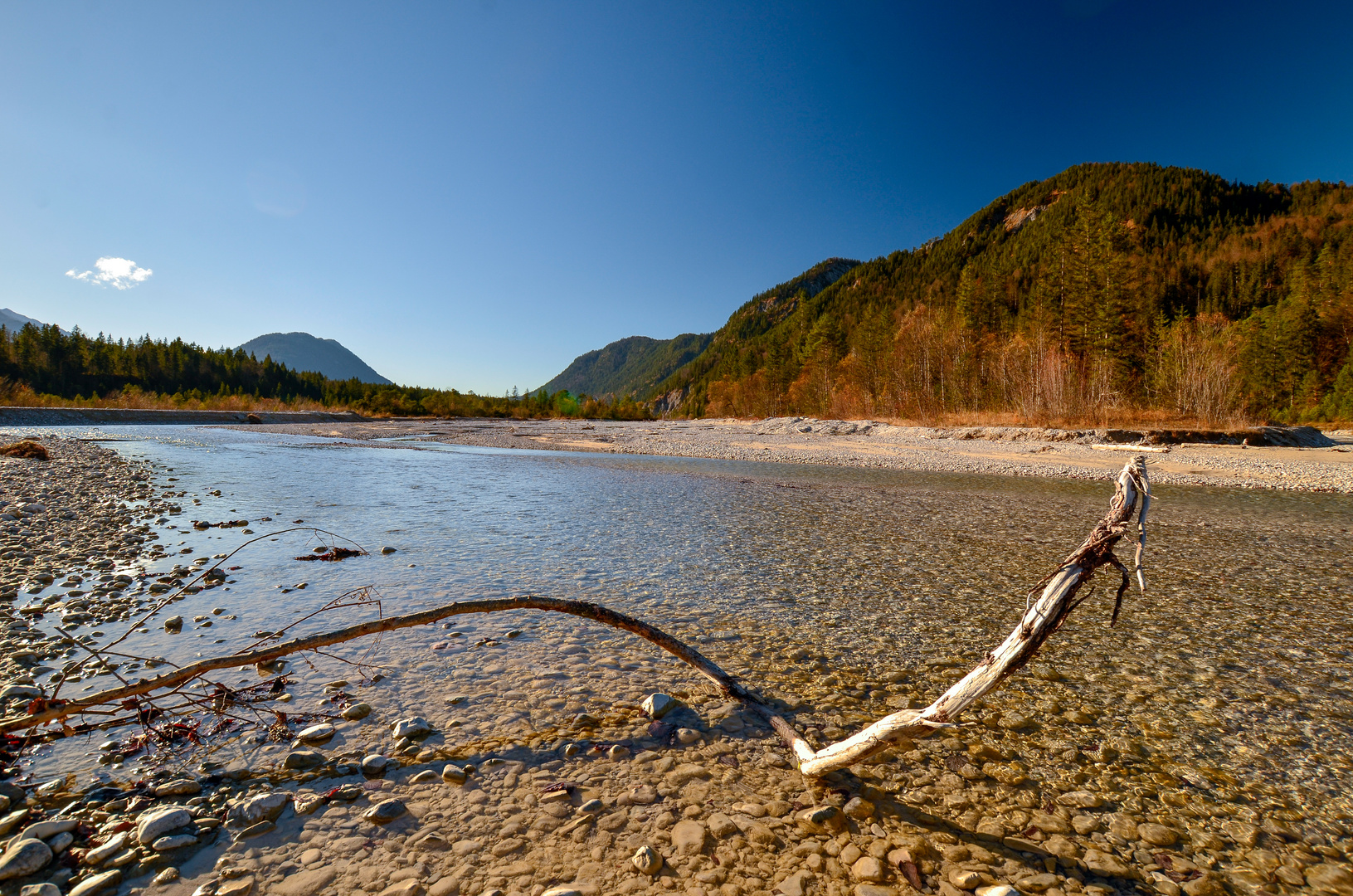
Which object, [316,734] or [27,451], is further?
[27,451]

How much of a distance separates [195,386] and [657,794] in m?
109

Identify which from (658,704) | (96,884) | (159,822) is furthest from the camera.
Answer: (658,704)

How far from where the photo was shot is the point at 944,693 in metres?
2.19

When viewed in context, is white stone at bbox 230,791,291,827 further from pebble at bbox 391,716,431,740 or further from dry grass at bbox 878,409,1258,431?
dry grass at bbox 878,409,1258,431

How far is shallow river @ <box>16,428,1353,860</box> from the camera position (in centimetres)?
300

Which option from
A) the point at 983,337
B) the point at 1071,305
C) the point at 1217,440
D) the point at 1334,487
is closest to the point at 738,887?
the point at 1334,487

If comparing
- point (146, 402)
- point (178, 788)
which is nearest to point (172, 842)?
point (178, 788)

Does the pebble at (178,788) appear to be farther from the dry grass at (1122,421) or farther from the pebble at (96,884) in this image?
the dry grass at (1122,421)

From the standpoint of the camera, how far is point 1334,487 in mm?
13094

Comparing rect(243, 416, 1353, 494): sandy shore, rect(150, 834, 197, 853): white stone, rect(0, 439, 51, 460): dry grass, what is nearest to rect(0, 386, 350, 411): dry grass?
rect(243, 416, 1353, 494): sandy shore

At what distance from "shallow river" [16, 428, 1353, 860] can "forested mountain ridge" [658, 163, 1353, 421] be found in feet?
89.6

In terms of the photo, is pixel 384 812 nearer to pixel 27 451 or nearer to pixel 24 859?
pixel 24 859

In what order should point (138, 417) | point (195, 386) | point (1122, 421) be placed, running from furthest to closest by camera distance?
point (195, 386) < point (138, 417) < point (1122, 421)

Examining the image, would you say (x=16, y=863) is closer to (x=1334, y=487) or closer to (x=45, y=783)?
(x=45, y=783)
